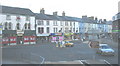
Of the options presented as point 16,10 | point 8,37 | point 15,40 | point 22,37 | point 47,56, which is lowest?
point 47,56

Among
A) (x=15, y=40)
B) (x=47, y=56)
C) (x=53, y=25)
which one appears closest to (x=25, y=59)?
(x=47, y=56)

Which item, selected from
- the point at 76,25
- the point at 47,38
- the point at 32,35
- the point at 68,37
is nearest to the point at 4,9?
the point at 32,35

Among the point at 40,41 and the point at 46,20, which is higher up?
the point at 46,20

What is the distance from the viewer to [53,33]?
58812 mm

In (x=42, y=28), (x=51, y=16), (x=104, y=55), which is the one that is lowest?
(x=104, y=55)

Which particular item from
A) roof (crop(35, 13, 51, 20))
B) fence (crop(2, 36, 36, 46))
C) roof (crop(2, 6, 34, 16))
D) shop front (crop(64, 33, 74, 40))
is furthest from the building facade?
shop front (crop(64, 33, 74, 40))

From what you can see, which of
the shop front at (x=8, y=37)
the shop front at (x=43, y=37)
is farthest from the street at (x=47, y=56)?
the shop front at (x=43, y=37)

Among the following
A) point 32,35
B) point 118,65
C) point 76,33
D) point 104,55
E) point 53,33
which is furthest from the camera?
point 76,33

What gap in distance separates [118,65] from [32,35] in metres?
36.8

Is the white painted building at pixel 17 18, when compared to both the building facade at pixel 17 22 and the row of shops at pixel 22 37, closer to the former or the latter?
the building facade at pixel 17 22

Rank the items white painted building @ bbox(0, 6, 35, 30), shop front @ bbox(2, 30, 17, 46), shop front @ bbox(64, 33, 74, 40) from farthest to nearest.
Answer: shop front @ bbox(64, 33, 74, 40) < white painted building @ bbox(0, 6, 35, 30) < shop front @ bbox(2, 30, 17, 46)

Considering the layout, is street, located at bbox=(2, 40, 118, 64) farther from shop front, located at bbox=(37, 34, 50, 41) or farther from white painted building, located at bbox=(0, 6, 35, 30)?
shop front, located at bbox=(37, 34, 50, 41)

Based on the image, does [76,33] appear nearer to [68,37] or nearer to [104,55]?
[68,37]

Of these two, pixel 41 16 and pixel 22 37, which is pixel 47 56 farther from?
pixel 41 16
